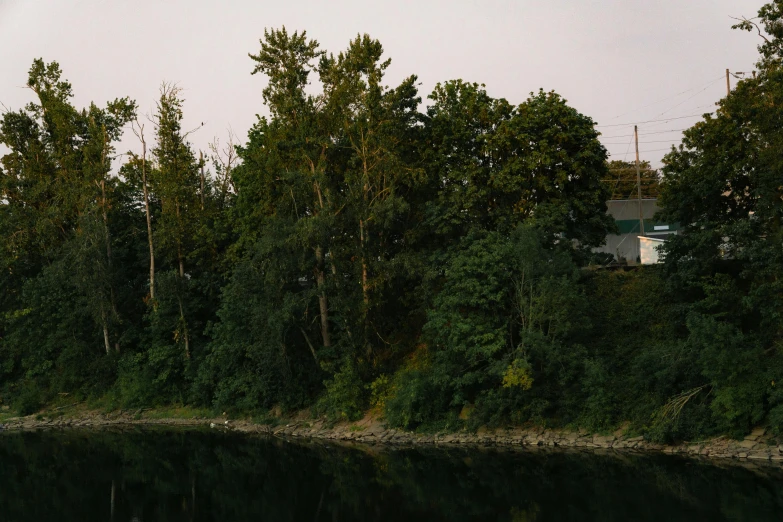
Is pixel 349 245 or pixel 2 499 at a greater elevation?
pixel 349 245

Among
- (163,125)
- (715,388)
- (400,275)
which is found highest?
(163,125)

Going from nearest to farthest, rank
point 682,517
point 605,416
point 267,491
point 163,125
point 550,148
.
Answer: point 682,517 < point 267,491 < point 605,416 < point 550,148 < point 163,125

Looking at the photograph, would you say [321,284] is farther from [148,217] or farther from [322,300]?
[148,217]

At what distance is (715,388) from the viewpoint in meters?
25.4

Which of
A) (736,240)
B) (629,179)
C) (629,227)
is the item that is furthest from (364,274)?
(629,179)

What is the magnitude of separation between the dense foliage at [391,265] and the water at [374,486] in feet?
9.50

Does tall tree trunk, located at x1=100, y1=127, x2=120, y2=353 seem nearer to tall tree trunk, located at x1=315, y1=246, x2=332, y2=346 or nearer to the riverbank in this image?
the riverbank

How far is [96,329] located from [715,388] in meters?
31.9


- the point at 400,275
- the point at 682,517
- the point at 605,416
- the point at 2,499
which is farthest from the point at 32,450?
the point at 682,517

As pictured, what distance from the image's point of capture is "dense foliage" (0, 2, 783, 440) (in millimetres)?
27922

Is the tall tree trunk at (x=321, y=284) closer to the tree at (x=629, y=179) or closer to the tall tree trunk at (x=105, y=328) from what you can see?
the tall tree trunk at (x=105, y=328)

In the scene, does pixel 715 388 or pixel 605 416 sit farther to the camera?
pixel 605 416

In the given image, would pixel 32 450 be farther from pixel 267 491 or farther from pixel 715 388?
pixel 715 388

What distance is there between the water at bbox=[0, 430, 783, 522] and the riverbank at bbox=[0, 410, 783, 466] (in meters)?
1.09
